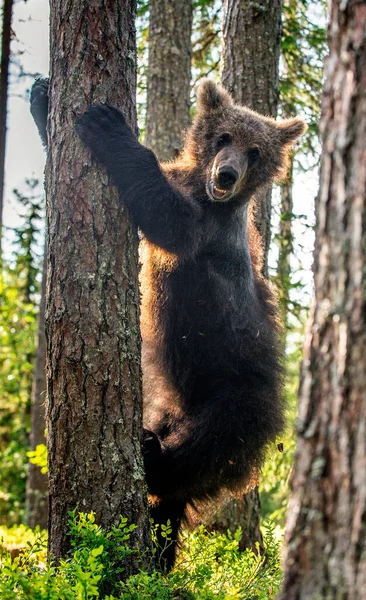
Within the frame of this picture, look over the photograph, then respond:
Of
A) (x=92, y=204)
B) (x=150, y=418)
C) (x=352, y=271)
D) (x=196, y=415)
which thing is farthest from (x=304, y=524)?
(x=150, y=418)

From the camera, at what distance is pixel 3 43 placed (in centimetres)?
728

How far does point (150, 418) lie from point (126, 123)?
2.58m

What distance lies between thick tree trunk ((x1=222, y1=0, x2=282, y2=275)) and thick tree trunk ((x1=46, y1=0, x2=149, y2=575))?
129 inches

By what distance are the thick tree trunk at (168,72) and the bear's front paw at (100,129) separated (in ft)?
15.6

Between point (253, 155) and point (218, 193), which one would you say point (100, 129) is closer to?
point (218, 193)

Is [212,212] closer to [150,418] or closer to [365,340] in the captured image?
[150,418]

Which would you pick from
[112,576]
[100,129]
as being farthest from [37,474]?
[100,129]

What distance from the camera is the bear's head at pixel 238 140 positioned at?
6242 mm

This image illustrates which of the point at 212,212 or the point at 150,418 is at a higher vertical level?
the point at 212,212

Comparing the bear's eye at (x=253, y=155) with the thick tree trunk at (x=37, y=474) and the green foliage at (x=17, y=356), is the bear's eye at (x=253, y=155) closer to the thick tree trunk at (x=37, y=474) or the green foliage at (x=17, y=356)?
the thick tree trunk at (x=37, y=474)

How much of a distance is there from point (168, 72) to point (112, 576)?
740 centimetres

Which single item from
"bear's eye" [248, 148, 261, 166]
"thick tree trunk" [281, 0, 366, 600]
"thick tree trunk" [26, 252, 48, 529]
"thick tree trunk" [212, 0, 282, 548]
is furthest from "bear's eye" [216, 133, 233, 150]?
"thick tree trunk" [26, 252, 48, 529]

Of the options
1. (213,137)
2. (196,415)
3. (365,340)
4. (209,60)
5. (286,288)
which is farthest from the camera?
(209,60)

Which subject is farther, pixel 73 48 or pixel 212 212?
pixel 212 212
